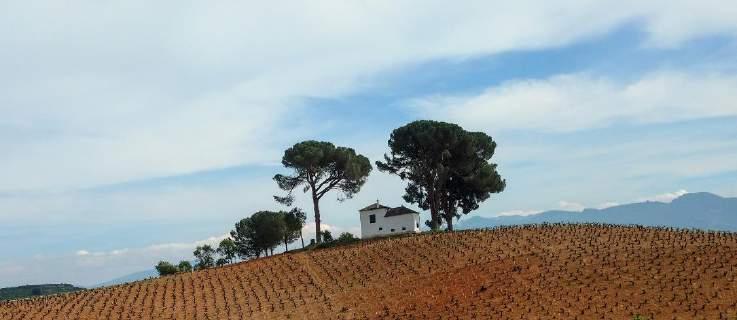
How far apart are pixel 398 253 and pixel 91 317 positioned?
21.3 metres

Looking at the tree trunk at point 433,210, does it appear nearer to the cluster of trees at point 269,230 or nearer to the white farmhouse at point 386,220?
the white farmhouse at point 386,220

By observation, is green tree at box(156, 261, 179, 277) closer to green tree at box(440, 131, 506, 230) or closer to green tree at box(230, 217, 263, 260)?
green tree at box(230, 217, 263, 260)

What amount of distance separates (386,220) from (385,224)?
455mm

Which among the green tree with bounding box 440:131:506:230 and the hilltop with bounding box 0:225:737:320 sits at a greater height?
the green tree with bounding box 440:131:506:230

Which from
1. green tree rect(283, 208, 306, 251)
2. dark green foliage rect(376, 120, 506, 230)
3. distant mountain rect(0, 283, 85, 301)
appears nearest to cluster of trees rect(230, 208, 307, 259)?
green tree rect(283, 208, 306, 251)

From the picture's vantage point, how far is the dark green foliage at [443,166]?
218 ft

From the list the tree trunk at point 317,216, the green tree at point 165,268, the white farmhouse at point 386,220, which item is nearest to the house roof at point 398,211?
the white farmhouse at point 386,220

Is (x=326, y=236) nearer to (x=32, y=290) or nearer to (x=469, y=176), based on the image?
(x=469, y=176)

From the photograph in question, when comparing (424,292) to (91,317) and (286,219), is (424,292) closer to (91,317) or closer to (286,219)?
(91,317)

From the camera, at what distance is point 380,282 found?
40938mm

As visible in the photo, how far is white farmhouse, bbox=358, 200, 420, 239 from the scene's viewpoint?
68.2 meters

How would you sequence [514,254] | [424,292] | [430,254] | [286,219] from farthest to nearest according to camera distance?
[286,219]
[430,254]
[514,254]
[424,292]

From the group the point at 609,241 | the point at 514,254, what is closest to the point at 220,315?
the point at 514,254

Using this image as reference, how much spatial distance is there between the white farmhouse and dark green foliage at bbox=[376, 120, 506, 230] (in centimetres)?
229
